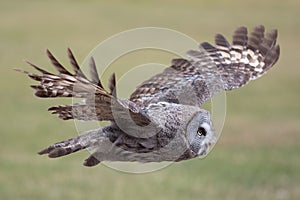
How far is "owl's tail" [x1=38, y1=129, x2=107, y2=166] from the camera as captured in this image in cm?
775

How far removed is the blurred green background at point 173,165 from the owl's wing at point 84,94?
8.55 m

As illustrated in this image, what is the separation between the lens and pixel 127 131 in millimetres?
7926

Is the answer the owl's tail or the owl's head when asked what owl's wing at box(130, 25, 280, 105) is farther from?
the owl's head

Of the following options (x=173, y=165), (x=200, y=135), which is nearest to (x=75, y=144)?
(x=200, y=135)

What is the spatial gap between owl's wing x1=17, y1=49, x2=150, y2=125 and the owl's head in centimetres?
38

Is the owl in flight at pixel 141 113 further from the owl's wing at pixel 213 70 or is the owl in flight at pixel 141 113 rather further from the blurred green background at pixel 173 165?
the blurred green background at pixel 173 165

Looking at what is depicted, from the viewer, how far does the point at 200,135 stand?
7855 millimetres

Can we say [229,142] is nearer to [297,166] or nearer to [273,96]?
[297,166]

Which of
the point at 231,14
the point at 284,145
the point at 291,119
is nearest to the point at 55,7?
the point at 231,14

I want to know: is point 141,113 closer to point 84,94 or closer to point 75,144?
point 84,94

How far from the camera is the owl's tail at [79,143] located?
775cm

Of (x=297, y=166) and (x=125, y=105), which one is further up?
(x=125, y=105)

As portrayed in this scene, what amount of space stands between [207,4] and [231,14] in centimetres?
376

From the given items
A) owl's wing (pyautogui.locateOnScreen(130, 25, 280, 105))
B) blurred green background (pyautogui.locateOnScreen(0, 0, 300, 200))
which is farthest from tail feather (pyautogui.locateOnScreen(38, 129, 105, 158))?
blurred green background (pyautogui.locateOnScreen(0, 0, 300, 200))
